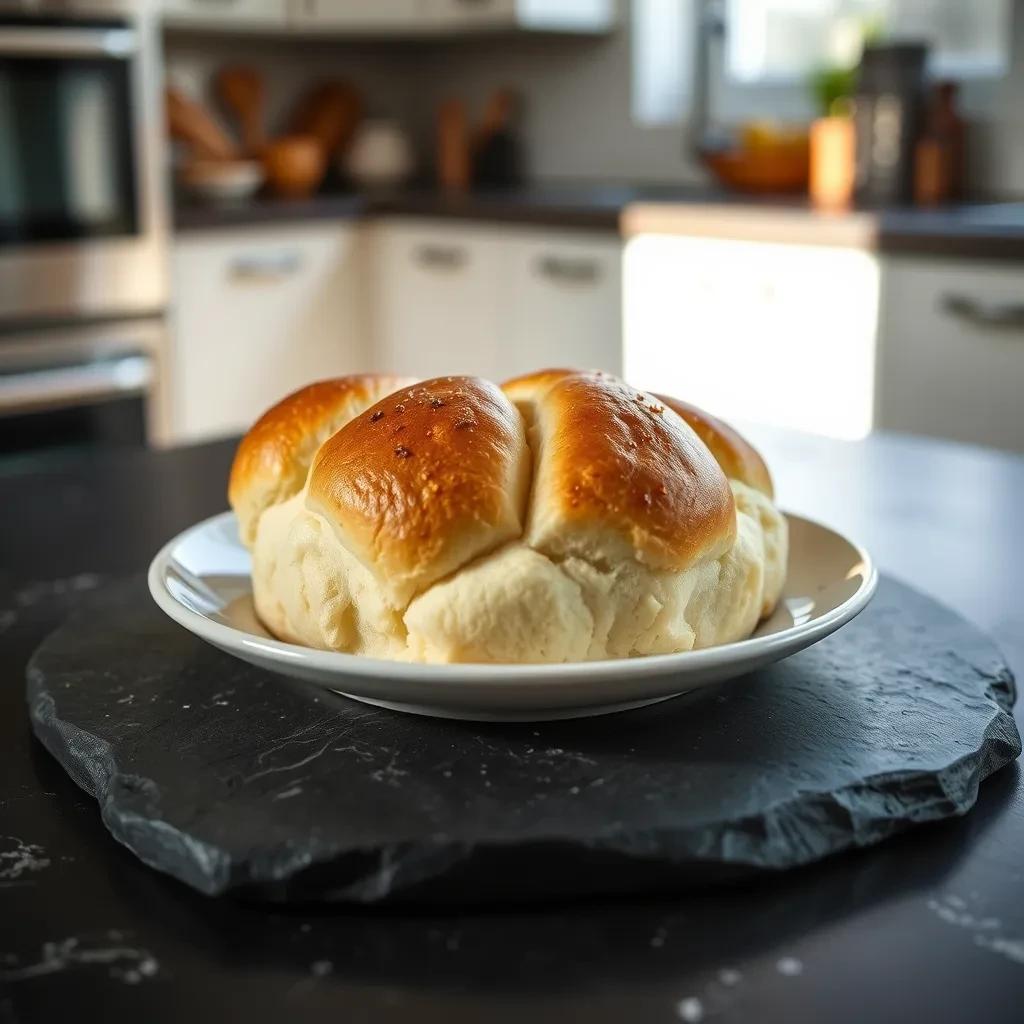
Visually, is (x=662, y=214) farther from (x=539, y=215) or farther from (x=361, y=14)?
(x=361, y=14)

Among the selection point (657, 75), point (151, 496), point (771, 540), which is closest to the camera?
point (771, 540)

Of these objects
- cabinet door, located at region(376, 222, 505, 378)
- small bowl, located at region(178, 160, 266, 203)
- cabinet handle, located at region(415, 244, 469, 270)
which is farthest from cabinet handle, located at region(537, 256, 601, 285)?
small bowl, located at region(178, 160, 266, 203)

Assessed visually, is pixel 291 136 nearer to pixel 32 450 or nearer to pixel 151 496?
pixel 32 450

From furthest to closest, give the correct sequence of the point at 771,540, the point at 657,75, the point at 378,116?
1. the point at 378,116
2. the point at 657,75
3. the point at 771,540

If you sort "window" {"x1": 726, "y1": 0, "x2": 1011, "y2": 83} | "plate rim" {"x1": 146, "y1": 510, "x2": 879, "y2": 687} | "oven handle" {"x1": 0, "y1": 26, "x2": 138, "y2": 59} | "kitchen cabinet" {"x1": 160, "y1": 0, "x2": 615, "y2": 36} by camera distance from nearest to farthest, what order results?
"plate rim" {"x1": 146, "y1": 510, "x2": 879, "y2": 687}
"oven handle" {"x1": 0, "y1": 26, "x2": 138, "y2": 59}
"window" {"x1": 726, "y1": 0, "x2": 1011, "y2": 83}
"kitchen cabinet" {"x1": 160, "y1": 0, "x2": 615, "y2": 36}

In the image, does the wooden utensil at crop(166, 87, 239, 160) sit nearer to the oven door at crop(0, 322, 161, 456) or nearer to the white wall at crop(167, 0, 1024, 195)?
the white wall at crop(167, 0, 1024, 195)

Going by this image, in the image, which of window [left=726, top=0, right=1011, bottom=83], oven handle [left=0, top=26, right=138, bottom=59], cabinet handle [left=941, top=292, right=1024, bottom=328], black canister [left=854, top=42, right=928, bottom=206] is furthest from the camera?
window [left=726, top=0, right=1011, bottom=83]

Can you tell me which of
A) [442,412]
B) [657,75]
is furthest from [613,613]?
[657,75]
